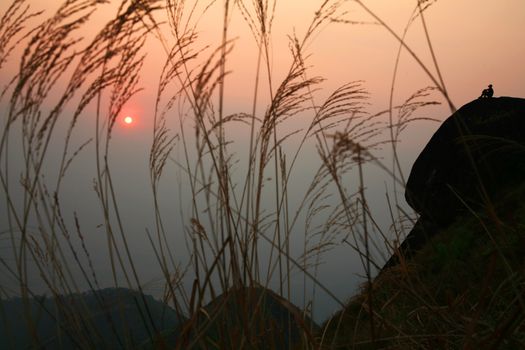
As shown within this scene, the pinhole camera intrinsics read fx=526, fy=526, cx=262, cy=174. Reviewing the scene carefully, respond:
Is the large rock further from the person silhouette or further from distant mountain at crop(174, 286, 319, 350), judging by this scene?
distant mountain at crop(174, 286, 319, 350)

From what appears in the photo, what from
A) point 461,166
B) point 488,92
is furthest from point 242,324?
point 488,92

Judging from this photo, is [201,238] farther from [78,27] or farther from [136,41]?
[78,27]

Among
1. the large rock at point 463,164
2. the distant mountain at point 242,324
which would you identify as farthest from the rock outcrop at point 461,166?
the distant mountain at point 242,324

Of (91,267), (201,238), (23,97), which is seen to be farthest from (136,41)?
(91,267)

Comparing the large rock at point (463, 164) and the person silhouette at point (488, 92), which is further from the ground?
the person silhouette at point (488, 92)

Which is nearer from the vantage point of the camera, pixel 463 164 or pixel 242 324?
pixel 242 324

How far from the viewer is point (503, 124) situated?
656 centimetres

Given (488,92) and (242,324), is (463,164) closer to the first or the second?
(488,92)

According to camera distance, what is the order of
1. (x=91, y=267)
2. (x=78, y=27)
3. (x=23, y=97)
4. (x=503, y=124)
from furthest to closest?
(x=503, y=124), (x=91, y=267), (x=23, y=97), (x=78, y=27)

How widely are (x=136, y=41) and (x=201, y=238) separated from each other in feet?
2.25

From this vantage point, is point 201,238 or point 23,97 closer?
point 23,97

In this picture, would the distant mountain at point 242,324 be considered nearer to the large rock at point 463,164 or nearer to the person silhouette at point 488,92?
the large rock at point 463,164

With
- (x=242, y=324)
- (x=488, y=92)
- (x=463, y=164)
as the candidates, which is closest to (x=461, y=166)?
(x=463, y=164)

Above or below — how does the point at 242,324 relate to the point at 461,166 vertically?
below
